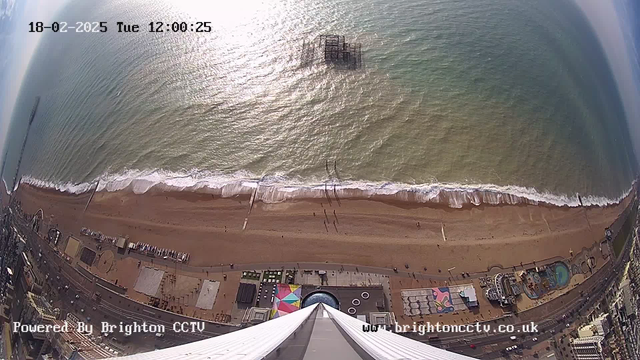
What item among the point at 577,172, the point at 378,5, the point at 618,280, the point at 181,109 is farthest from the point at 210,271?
the point at 378,5

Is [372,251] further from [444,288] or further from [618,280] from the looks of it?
[618,280]

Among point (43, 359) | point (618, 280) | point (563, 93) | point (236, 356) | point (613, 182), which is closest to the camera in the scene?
point (236, 356)

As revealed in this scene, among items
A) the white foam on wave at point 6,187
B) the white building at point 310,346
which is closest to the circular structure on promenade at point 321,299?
the white building at point 310,346

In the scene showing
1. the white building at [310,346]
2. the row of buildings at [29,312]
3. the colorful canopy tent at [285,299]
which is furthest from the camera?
the colorful canopy tent at [285,299]

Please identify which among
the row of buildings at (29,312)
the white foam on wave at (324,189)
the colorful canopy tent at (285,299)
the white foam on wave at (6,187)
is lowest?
the row of buildings at (29,312)

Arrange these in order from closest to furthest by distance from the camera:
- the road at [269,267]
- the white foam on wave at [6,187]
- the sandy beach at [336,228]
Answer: the road at [269,267]
the sandy beach at [336,228]
the white foam on wave at [6,187]

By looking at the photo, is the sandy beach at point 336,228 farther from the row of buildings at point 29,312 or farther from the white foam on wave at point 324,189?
the row of buildings at point 29,312
